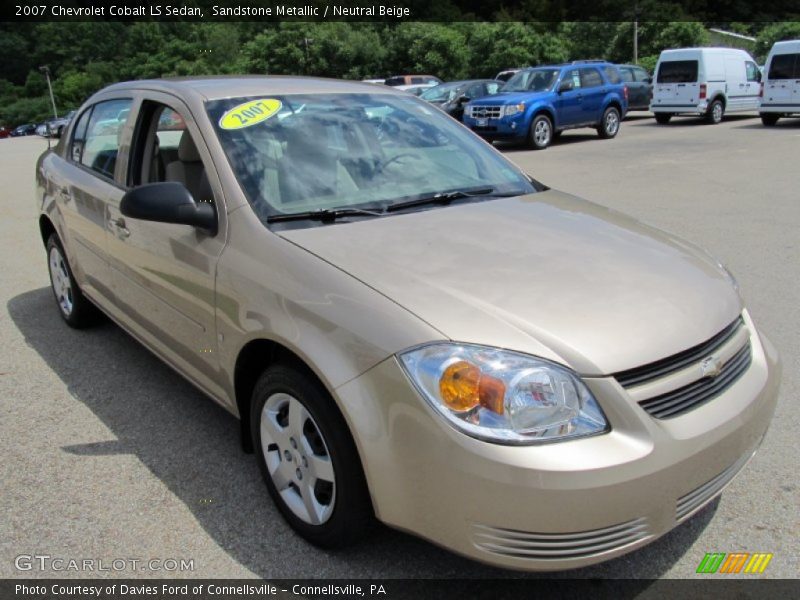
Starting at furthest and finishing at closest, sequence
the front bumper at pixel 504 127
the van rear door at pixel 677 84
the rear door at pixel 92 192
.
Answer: the van rear door at pixel 677 84, the front bumper at pixel 504 127, the rear door at pixel 92 192

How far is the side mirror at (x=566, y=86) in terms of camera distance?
16.7m

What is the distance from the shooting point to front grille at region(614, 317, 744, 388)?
2115mm

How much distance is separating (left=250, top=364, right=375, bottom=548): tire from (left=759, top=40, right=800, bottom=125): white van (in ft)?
63.6

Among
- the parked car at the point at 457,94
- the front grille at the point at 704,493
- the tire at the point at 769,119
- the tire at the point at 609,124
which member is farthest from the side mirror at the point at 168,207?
the tire at the point at 769,119

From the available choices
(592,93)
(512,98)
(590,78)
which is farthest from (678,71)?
(512,98)

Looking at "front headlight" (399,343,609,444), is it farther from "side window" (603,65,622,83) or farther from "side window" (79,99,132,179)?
"side window" (603,65,622,83)

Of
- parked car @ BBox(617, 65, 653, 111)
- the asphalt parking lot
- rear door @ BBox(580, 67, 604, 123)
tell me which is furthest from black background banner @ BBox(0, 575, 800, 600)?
parked car @ BBox(617, 65, 653, 111)

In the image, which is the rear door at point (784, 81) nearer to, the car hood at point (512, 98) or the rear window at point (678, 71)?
the rear window at point (678, 71)

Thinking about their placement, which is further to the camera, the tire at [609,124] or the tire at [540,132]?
the tire at [609,124]

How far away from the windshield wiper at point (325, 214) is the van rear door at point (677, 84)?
1936 centimetres

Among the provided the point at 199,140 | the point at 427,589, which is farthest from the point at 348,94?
the point at 427,589

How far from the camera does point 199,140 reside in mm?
3105

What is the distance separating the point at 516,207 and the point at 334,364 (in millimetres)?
1338

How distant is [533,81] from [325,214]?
606 inches
